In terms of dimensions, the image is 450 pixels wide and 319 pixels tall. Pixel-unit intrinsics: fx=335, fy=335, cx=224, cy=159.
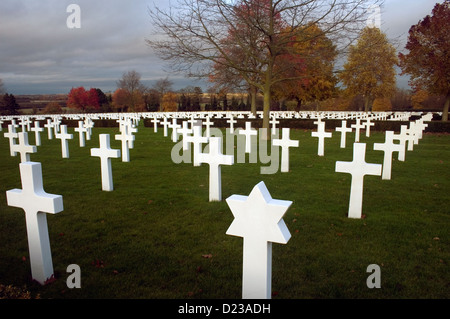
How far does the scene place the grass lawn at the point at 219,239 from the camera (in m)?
3.23

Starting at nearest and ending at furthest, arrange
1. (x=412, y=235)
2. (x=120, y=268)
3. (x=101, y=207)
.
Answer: (x=120, y=268), (x=412, y=235), (x=101, y=207)

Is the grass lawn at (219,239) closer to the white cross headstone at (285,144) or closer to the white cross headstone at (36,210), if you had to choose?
the white cross headstone at (36,210)

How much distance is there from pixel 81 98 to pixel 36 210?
7103cm

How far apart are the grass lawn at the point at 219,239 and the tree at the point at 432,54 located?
20961 mm

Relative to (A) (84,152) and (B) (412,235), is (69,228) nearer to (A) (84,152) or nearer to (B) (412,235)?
(B) (412,235)

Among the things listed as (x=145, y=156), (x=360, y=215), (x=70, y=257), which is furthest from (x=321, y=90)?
(x=70, y=257)

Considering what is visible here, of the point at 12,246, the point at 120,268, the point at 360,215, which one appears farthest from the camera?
the point at 360,215

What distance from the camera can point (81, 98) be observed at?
6756 centimetres

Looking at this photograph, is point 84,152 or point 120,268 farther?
point 84,152

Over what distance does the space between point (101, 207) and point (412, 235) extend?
15.6 ft

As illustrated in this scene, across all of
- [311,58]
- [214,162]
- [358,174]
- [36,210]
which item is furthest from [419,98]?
[36,210]

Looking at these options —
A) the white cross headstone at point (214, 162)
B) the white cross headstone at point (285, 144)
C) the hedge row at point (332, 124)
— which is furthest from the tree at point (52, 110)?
the white cross headstone at point (214, 162)

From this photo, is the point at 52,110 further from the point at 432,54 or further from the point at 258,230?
the point at 258,230

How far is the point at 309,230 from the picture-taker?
4.59 metres
